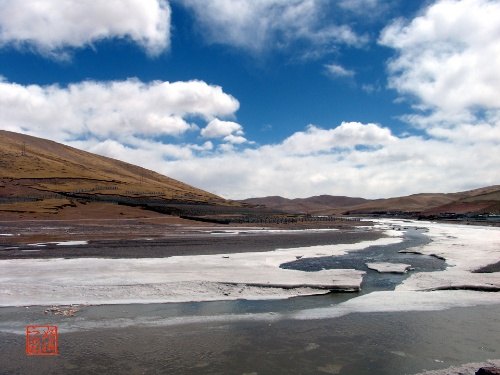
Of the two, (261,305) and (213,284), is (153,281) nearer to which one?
(213,284)

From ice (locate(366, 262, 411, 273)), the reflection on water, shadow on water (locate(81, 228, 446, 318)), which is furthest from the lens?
ice (locate(366, 262, 411, 273))

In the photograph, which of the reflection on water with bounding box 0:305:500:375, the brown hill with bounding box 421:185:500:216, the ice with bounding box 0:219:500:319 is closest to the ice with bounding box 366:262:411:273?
the ice with bounding box 0:219:500:319

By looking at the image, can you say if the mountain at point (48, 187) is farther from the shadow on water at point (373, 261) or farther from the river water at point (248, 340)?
the river water at point (248, 340)

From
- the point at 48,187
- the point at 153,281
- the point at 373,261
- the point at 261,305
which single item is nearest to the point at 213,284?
the point at 153,281

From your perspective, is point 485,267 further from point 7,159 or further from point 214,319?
point 7,159

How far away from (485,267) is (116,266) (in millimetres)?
23114

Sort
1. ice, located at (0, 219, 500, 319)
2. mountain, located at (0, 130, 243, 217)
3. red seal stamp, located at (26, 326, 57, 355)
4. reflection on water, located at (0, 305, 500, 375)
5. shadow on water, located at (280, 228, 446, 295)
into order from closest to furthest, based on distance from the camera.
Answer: reflection on water, located at (0, 305, 500, 375)
red seal stamp, located at (26, 326, 57, 355)
ice, located at (0, 219, 500, 319)
shadow on water, located at (280, 228, 446, 295)
mountain, located at (0, 130, 243, 217)

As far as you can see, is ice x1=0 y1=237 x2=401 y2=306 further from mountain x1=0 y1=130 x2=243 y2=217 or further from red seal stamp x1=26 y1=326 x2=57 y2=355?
mountain x1=0 y1=130 x2=243 y2=217

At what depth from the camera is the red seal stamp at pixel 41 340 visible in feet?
37.9

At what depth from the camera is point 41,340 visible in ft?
40.4

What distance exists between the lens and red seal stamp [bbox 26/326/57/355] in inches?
454

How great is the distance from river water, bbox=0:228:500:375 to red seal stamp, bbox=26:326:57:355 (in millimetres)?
246

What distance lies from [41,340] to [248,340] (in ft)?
21.5

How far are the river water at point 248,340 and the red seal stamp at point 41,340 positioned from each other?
0.81 feet
